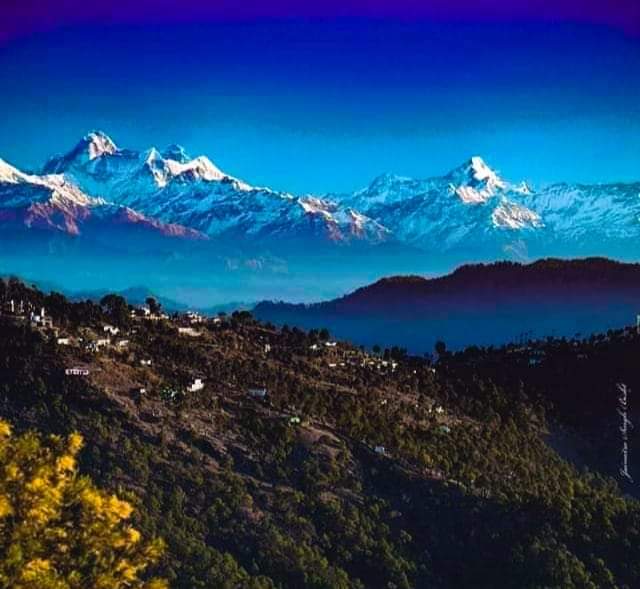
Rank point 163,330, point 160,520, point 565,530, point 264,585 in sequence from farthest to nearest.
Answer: point 163,330
point 565,530
point 160,520
point 264,585

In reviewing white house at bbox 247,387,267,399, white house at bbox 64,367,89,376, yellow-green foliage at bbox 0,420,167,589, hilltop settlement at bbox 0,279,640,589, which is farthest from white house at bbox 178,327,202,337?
yellow-green foliage at bbox 0,420,167,589

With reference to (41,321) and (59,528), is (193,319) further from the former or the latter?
(59,528)

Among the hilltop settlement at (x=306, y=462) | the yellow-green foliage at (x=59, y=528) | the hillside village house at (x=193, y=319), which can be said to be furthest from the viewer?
the hillside village house at (x=193, y=319)

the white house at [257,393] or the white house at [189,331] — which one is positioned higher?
the white house at [189,331]

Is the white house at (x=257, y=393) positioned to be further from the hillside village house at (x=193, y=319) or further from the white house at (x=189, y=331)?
the hillside village house at (x=193, y=319)

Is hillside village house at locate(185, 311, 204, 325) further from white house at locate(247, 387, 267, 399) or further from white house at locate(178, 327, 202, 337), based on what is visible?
white house at locate(247, 387, 267, 399)

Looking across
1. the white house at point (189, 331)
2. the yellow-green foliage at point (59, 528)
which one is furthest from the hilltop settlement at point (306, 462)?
the yellow-green foliage at point (59, 528)

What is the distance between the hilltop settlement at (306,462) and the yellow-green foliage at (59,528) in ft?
97.2

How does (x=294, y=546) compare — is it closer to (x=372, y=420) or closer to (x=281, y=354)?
(x=372, y=420)

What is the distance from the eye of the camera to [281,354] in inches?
4771

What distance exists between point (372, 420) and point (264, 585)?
1512 inches

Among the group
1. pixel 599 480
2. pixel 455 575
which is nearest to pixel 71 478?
pixel 455 575

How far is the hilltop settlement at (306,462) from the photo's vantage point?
6875 centimetres

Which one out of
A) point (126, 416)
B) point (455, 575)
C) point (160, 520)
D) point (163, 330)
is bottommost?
point (455, 575)
